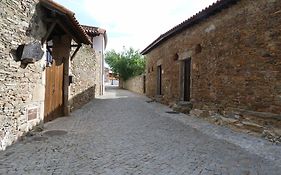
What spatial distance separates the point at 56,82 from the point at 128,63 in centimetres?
2395

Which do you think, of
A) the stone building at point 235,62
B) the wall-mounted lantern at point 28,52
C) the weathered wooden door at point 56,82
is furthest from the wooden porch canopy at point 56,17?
the stone building at point 235,62

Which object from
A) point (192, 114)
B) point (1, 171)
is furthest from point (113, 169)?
point (192, 114)

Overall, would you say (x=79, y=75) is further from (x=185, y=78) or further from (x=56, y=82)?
(x=185, y=78)

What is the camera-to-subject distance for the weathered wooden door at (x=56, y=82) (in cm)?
736

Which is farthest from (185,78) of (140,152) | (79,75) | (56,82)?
(140,152)

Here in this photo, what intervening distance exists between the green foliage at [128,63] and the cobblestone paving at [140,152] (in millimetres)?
24848

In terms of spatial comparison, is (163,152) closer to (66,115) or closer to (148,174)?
(148,174)

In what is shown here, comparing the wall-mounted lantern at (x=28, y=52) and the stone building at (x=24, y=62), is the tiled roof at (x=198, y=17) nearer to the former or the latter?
the stone building at (x=24, y=62)

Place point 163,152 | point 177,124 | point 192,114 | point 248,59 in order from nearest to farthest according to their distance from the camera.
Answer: point 163,152 → point 248,59 → point 177,124 → point 192,114

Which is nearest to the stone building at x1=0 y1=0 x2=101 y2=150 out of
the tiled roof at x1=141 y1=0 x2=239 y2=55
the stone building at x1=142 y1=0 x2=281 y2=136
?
the tiled roof at x1=141 y1=0 x2=239 y2=55

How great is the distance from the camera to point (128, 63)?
104ft

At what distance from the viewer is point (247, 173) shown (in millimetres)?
3582

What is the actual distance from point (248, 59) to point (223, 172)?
3.88 m

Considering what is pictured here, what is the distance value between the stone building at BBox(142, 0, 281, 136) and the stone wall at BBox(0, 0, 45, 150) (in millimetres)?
5384
